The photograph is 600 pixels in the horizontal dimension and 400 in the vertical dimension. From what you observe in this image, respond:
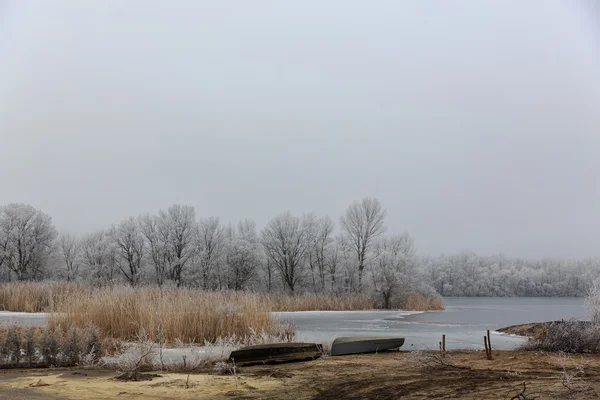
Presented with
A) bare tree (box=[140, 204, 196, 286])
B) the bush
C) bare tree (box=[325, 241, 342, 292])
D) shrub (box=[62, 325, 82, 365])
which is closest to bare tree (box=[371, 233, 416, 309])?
bare tree (box=[325, 241, 342, 292])

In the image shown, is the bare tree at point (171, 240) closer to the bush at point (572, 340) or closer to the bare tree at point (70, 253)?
the bare tree at point (70, 253)

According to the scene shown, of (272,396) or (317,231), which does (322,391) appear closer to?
(272,396)

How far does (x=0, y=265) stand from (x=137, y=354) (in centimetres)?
5040

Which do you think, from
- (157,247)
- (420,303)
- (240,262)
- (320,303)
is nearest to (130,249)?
(157,247)

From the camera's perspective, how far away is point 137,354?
898 cm

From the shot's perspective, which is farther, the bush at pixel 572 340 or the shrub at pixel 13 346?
the bush at pixel 572 340

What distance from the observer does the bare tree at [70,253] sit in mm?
57844

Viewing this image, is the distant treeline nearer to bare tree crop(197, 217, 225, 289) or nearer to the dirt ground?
bare tree crop(197, 217, 225, 289)

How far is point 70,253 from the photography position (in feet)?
196

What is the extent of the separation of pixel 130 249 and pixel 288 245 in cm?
1701

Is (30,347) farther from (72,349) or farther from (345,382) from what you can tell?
(345,382)

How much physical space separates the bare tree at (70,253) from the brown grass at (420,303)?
36.2 metres

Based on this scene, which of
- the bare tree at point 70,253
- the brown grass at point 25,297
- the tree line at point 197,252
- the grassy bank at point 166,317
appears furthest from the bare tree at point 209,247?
the grassy bank at point 166,317

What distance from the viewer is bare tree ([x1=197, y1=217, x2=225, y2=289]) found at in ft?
180
